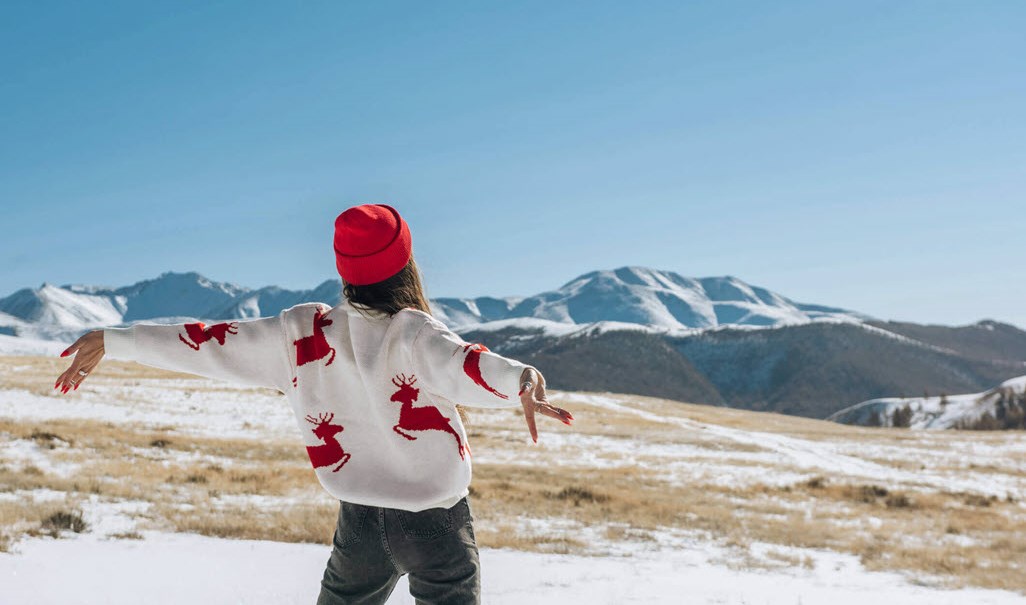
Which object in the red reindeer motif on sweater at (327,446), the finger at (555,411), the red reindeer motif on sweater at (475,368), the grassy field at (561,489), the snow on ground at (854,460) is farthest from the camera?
the snow on ground at (854,460)

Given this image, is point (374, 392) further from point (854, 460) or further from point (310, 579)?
point (854, 460)

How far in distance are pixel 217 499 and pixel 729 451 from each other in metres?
23.2

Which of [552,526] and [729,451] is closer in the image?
[552,526]

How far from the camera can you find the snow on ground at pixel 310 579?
5.13 meters

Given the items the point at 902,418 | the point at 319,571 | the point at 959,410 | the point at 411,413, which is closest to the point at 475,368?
the point at 411,413

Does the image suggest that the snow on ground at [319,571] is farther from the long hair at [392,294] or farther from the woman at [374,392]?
the long hair at [392,294]

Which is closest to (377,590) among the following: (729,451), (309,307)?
(309,307)

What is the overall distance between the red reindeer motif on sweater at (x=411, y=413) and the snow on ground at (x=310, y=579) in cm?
297

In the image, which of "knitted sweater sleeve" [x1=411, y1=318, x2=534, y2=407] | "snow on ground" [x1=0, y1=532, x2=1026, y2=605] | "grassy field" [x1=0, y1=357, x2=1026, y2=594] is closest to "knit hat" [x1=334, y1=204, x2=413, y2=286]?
"knitted sweater sleeve" [x1=411, y1=318, x2=534, y2=407]

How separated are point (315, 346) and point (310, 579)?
3561 millimetres

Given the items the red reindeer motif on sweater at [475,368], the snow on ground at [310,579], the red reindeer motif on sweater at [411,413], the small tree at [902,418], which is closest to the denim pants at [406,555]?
the red reindeer motif on sweater at [411,413]

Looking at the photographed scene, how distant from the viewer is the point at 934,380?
7067 inches

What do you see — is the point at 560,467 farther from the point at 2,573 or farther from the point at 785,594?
the point at 2,573

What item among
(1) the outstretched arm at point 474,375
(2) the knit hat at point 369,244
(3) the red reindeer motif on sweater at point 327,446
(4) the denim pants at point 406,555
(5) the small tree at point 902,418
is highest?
(2) the knit hat at point 369,244
